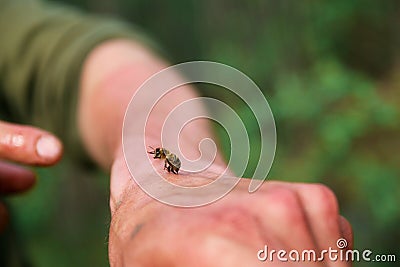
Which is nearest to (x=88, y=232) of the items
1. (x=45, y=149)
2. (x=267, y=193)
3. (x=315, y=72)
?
(x=315, y=72)

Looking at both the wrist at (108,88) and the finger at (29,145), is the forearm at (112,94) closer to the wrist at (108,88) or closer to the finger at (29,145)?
the wrist at (108,88)

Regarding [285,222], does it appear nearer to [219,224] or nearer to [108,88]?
[219,224]

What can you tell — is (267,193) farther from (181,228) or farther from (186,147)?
A: (186,147)

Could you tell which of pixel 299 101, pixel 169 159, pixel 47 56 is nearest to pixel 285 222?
pixel 169 159

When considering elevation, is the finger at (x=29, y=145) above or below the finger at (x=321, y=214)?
below

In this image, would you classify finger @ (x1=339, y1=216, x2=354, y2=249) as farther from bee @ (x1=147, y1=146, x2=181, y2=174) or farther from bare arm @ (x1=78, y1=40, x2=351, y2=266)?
bee @ (x1=147, y1=146, x2=181, y2=174)
